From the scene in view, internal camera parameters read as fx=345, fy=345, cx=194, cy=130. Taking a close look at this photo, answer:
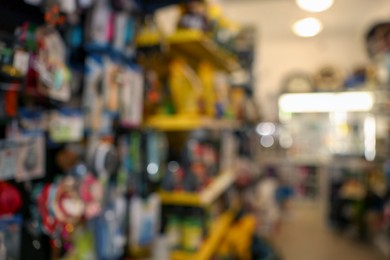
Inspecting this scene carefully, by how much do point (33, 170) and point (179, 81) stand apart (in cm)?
99

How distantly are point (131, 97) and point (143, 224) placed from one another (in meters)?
0.49

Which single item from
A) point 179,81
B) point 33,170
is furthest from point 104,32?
point 179,81

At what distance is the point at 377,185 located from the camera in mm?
4164

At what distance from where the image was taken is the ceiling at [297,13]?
4812 millimetres

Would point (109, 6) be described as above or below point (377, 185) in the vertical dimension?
above

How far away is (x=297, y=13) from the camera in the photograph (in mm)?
5113

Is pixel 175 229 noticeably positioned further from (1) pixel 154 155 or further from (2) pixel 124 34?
(2) pixel 124 34

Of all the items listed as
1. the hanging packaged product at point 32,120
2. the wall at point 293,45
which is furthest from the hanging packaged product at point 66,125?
the wall at point 293,45

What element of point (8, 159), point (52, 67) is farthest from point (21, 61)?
point (8, 159)

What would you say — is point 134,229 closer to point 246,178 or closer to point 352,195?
point 246,178

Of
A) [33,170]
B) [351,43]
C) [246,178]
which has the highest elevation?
[351,43]

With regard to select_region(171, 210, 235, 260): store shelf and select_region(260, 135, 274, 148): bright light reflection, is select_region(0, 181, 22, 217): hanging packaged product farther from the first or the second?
select_region(260, 135, 274, 148): bright light reflection

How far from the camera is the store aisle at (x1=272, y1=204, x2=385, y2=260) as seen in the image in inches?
140

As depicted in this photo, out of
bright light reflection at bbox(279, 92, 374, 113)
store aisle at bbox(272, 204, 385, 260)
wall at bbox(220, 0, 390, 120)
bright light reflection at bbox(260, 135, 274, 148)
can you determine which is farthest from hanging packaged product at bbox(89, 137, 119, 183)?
bright light reflection at bbox(279, 92, 374, 113)
